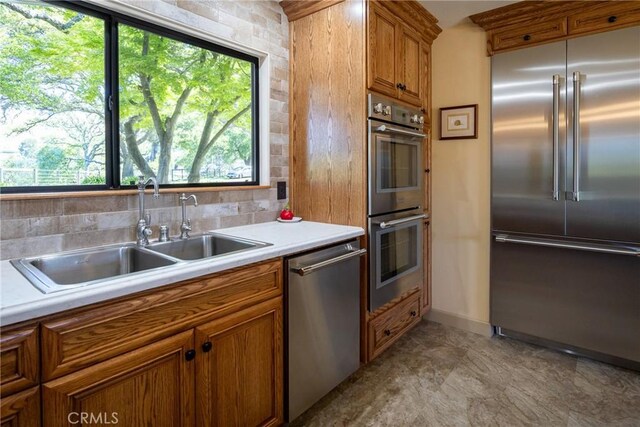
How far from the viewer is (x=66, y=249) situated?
1531 mm

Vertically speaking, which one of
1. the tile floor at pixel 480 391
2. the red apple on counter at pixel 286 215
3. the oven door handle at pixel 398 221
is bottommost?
the tile floor at pixel 480 391

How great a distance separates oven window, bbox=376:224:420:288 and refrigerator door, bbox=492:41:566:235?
2.18 feet

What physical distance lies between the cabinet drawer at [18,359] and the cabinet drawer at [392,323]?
166 cm

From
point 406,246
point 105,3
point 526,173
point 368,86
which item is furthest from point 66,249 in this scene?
point 526,173

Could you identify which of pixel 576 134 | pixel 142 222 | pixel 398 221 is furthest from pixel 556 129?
pixel 142 222

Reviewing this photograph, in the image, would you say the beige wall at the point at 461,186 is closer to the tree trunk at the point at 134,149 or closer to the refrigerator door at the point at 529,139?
the refrigerator door at the point at 529,139

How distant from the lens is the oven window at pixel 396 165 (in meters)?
2.20

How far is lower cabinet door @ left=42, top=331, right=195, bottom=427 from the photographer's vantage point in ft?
3.22

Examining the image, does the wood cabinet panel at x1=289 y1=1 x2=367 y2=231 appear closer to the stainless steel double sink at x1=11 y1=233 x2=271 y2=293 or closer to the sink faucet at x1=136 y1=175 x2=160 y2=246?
the stainless steel double sink at x1=11 y1=233 x2=271 y2=293

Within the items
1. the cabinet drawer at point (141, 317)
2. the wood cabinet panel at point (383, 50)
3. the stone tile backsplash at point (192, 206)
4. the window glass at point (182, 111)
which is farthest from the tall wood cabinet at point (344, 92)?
the cabinet drawer at point (141, 317)

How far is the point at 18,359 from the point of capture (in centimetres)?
90

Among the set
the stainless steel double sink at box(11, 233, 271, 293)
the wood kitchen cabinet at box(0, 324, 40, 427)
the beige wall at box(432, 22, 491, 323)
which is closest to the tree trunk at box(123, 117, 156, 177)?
the stainless steel double sink at box(11, 233, 271, 293)

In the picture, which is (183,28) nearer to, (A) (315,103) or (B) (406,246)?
(A) (315,103)

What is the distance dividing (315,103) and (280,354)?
1.54 m
